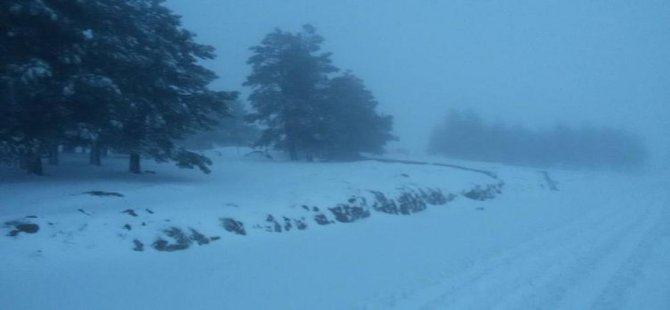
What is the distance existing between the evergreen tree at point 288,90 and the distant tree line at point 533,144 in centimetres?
4584

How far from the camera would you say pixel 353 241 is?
13484mm

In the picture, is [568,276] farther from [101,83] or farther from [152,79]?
[152,79]

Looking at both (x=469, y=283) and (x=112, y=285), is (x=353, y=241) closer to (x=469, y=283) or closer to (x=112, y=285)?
(x=469, y=283)

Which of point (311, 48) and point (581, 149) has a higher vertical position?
point (311, 48)

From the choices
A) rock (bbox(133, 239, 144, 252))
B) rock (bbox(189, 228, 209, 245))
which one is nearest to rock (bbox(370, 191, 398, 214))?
rock (bbox(189, 228, 209, 245))

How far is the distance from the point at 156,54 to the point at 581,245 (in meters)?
14.7

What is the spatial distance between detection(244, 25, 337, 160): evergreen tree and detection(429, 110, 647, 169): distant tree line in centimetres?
4584

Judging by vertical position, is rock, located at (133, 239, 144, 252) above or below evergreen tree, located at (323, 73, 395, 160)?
below

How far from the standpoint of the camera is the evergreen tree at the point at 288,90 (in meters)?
29.4

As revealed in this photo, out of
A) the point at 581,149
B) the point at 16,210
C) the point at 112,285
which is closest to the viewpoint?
the point at 112,285

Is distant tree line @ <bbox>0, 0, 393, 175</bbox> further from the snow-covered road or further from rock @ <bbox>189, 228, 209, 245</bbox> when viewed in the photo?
the snow-covered road

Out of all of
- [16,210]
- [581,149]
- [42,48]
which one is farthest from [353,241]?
[581,149]

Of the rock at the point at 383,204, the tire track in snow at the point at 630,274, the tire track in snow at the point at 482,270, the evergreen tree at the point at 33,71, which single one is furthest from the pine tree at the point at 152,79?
the tire track in snow at the point at 630,274

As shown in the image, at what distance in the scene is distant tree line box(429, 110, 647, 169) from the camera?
236 ft
